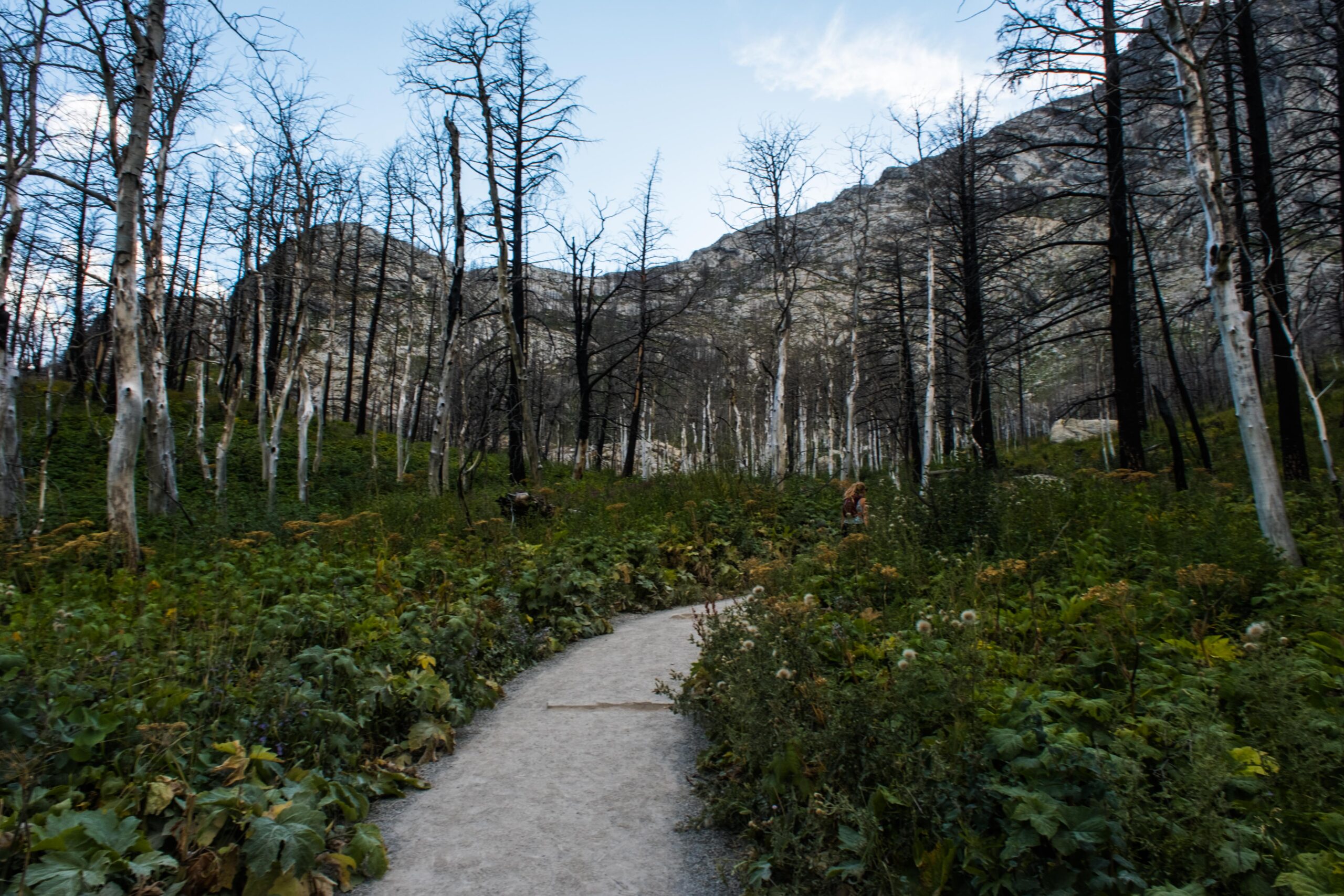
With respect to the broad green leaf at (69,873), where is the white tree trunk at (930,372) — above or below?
above

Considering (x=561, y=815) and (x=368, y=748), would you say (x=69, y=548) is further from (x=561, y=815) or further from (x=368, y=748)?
(x=561, y=815)

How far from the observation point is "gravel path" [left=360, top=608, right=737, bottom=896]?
320 centimetres

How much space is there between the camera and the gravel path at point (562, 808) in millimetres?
3203

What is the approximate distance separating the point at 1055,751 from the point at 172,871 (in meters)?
3.62

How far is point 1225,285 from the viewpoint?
6.58 m

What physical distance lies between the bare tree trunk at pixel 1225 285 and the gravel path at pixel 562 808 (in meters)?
5.41

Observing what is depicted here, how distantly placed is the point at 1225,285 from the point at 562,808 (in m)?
→ 7.58

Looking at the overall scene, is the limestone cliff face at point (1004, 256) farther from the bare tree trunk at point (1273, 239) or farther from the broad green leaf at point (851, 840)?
the broad green leaf at point (851, 840)

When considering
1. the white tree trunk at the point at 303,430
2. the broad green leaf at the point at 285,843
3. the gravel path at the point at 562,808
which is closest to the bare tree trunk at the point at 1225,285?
the gravel path at the point at 562,808

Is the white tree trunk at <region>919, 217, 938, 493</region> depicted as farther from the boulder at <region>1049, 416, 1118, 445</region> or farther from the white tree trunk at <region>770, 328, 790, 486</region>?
the boulder at <region>1049, 416, 1118, 445</region>

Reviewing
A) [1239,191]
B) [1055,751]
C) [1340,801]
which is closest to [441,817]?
[1055,751]

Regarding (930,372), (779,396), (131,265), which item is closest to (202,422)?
(131,265)

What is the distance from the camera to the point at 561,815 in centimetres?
381

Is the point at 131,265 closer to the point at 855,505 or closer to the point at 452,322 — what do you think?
the point at 452,322
